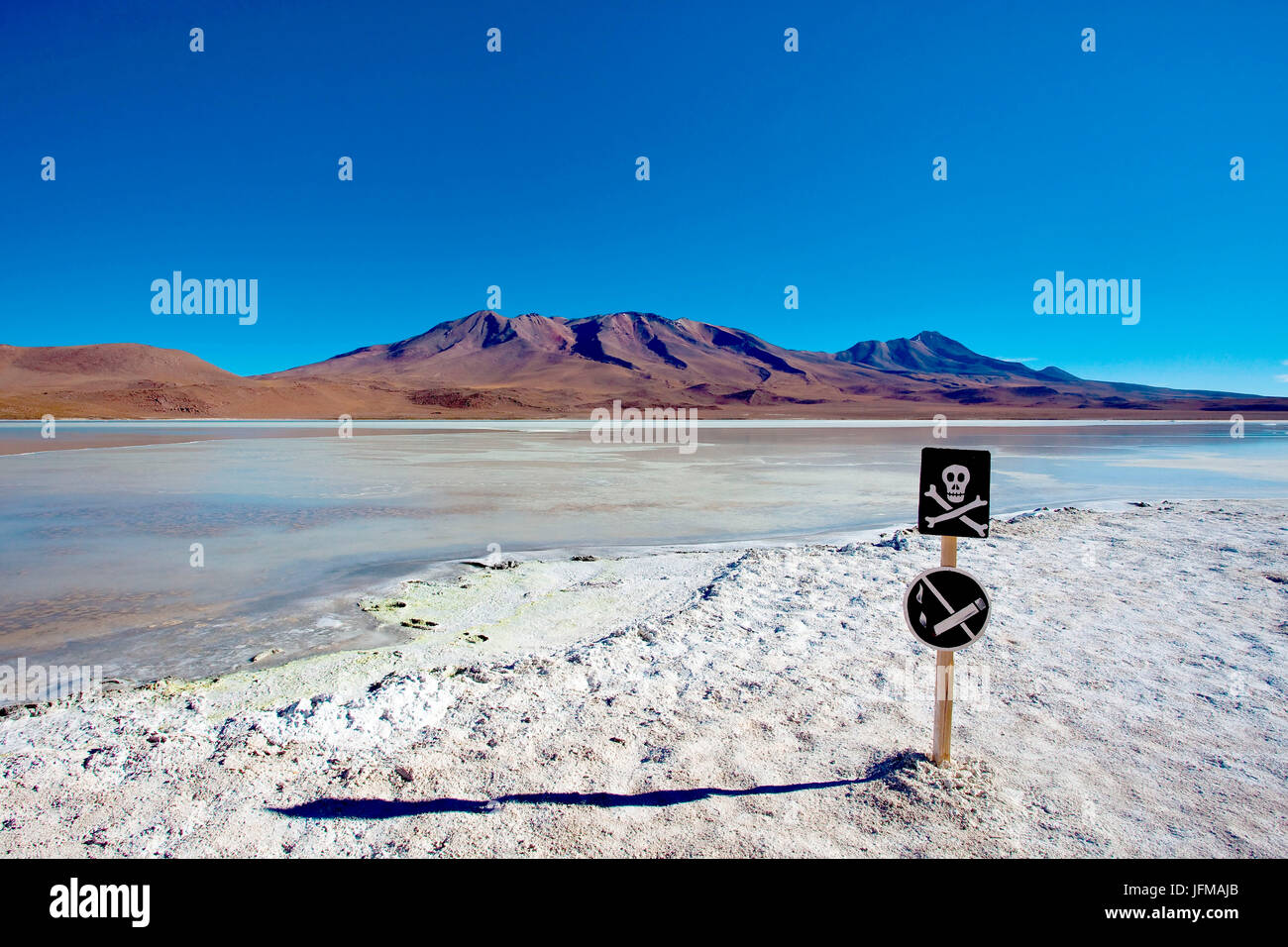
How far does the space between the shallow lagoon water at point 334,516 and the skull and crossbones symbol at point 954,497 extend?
14.0ft

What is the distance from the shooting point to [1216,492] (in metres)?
14.3

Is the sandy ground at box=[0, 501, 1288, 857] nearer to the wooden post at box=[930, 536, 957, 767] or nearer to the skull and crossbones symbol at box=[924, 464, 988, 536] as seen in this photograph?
the wooden post at box=[930, 536, 957, 767]

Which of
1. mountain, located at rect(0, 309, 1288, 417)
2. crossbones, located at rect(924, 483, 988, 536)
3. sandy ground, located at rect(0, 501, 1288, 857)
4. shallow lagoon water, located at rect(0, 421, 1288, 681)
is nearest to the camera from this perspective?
sandy ground, located at rect(0, 501, 1288, 857)

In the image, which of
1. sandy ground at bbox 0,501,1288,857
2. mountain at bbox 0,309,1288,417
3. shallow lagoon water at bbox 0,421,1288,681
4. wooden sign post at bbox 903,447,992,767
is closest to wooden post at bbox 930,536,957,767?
wooden sign post at bbox 903,447,992,767

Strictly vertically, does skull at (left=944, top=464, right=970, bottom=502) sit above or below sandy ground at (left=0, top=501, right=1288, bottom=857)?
above

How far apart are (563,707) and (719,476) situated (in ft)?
44.6

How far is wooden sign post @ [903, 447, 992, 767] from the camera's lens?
308cm

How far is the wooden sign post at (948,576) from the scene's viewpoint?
3.08 metres

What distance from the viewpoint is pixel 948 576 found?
3.19 m

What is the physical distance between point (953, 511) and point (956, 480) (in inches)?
5.6
